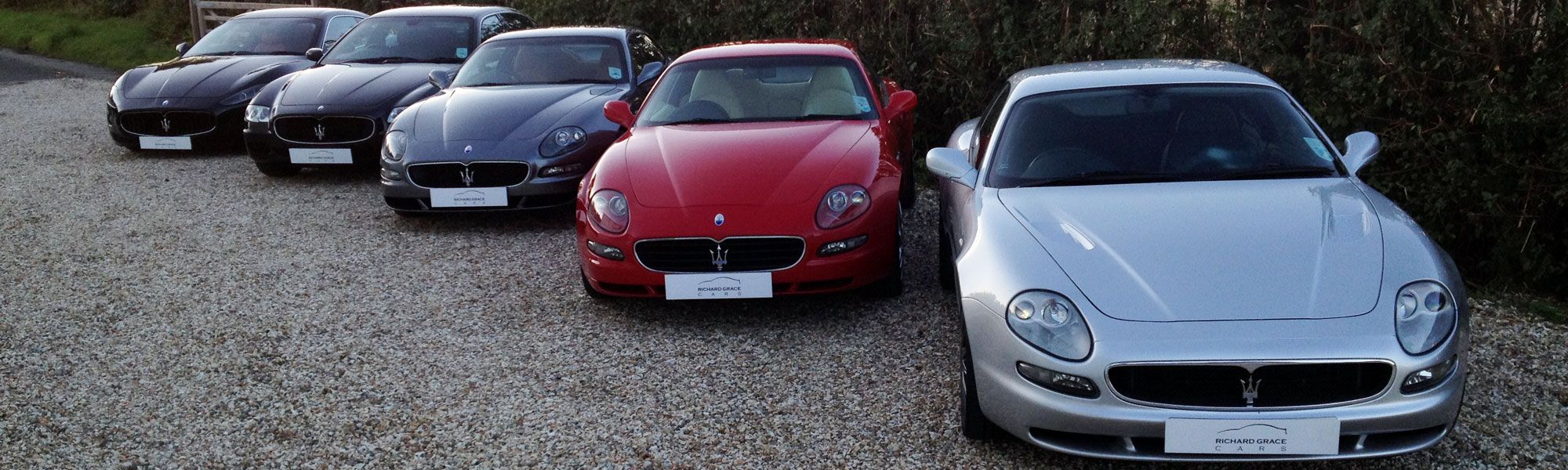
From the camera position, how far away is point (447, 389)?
4691 mm

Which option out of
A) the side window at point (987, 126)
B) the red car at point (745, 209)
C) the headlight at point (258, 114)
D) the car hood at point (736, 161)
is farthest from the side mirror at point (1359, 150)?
the headlight at point (258, 114)

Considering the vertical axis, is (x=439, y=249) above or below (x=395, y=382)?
below

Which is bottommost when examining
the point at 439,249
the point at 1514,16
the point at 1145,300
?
the point at 439,249

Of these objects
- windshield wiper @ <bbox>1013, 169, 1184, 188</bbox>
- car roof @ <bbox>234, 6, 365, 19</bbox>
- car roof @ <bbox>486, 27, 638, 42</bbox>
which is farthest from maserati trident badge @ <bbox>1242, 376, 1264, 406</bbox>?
car roof @ <bbox>234, 6, 365, 19</bbox>

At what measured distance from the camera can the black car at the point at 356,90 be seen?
29.9ft

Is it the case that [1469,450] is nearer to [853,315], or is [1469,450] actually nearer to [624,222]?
[853,315]

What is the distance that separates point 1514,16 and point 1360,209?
2.67 m

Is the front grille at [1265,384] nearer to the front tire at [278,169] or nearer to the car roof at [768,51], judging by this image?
the car roof at [768,51]

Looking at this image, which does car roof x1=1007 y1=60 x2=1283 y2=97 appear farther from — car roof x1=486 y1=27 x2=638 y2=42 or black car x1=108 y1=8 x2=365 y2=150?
black car x1=108 y1=8 x2=365 y2=150

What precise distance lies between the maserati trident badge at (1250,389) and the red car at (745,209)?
7.28 feet

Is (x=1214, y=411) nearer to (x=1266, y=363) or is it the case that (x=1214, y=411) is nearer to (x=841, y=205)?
(x=1266, y=363)

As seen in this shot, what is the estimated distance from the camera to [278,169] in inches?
388

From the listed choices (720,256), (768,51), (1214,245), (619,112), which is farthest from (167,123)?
(1214,245)

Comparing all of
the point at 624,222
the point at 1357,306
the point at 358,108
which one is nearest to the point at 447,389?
the point at 624,222
